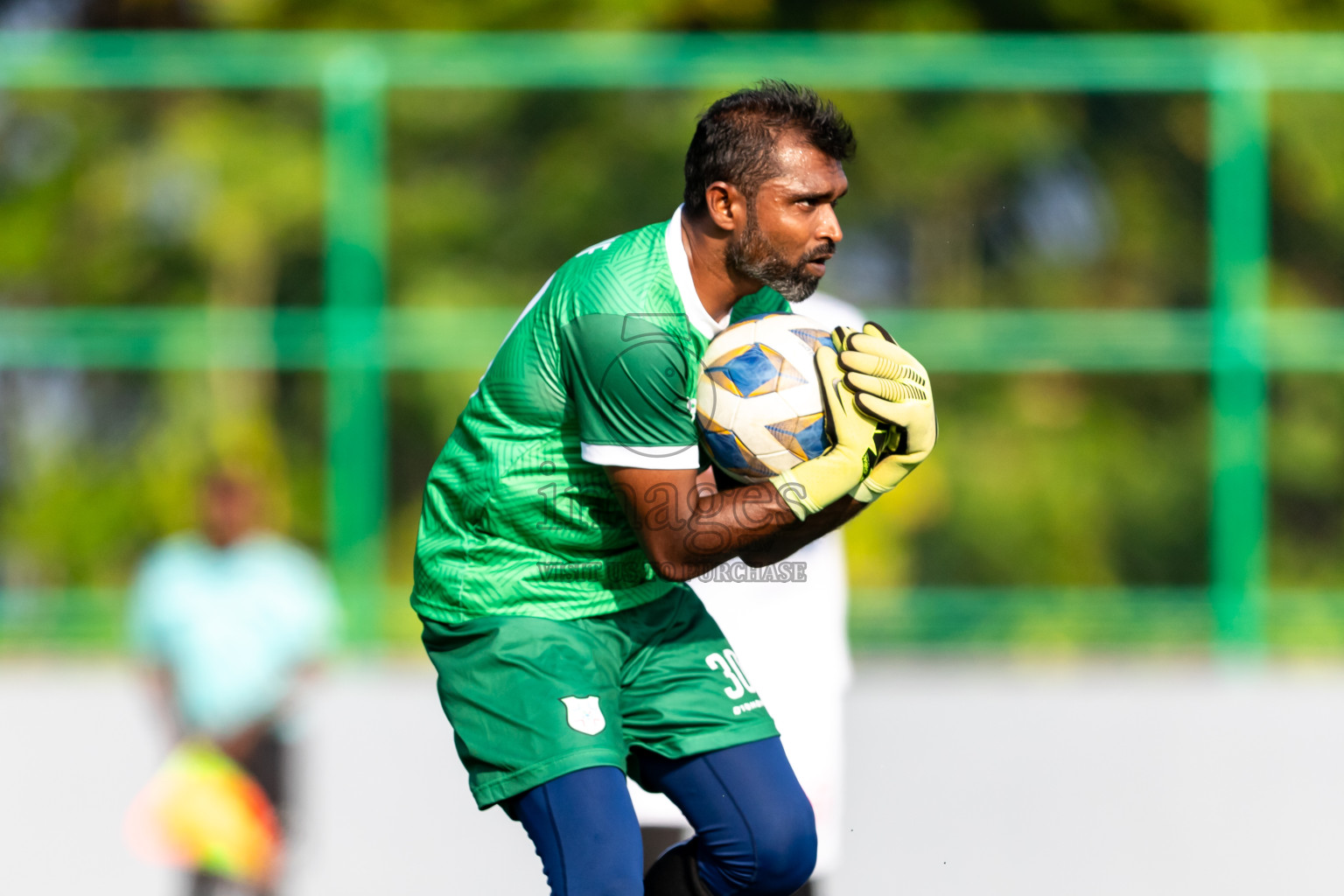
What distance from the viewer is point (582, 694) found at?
3049 millimetres

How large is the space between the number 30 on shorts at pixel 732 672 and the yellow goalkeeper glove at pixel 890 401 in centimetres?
50

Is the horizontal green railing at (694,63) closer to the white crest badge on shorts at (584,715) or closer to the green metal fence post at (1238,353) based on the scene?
the green metal fence post at (1238,353)

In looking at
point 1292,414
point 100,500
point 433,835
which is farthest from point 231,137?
point 1292,414

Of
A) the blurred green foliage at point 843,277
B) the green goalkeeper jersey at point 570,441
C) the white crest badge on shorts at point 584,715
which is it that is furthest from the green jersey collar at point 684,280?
the blurred green foliage at point 843,277

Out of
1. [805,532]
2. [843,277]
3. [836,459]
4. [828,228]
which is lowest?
[805,532]

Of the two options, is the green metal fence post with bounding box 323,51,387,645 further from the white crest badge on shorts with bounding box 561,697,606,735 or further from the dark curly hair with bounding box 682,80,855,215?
the dark curly hair with bounding box 682,80,855,215

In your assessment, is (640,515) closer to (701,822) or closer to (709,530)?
(709,530)

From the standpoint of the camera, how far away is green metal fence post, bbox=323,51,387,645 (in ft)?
25.8

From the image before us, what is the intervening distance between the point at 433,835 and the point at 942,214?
215 inches

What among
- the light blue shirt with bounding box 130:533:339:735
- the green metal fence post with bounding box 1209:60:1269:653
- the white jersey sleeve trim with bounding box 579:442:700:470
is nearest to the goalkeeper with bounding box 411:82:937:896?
the white jersey sleeve trim with bounding box 579:442:700:470

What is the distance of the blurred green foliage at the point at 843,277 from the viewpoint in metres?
8.27

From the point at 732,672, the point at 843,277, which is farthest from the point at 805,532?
the point at 843,277

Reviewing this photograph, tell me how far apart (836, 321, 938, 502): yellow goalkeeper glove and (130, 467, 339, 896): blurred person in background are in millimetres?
3459

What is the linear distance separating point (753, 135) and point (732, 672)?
1.08 meters
